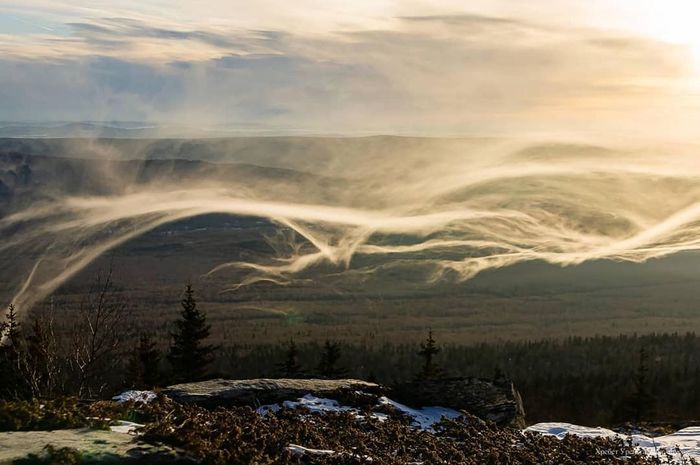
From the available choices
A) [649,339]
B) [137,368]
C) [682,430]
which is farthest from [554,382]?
[682,430]

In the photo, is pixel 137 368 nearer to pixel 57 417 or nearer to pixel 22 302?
pixel 57 417

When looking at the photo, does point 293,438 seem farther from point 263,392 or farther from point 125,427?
point 263,392

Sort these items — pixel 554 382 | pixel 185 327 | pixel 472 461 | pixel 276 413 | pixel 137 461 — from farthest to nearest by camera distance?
pixel 554 382 → pixel 185 327 → pixel 276 413 → pixel 472 461 → pixel 137 461

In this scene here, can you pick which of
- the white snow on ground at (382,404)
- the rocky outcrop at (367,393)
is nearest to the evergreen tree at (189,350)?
the rocky outcrop at (367,393)

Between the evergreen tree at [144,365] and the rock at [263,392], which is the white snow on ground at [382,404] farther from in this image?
the evergreen tree at [144,365]

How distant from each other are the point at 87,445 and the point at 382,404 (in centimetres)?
1225

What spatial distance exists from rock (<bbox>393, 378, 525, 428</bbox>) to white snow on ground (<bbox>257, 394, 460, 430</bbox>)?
51 cm

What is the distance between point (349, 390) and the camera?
25656mm

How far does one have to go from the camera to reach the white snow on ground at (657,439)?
2288 cm

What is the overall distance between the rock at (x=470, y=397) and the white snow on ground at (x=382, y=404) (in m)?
0.51

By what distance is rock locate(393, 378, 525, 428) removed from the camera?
84.9 ft

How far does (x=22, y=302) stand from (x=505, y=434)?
627 ft

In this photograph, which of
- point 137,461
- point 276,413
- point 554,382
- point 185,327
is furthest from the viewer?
point 554,382

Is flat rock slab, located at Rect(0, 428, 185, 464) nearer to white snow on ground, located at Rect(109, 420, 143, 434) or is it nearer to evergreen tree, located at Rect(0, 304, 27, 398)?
white snow on ground, located at Rect(109, 420, 143, 434)
